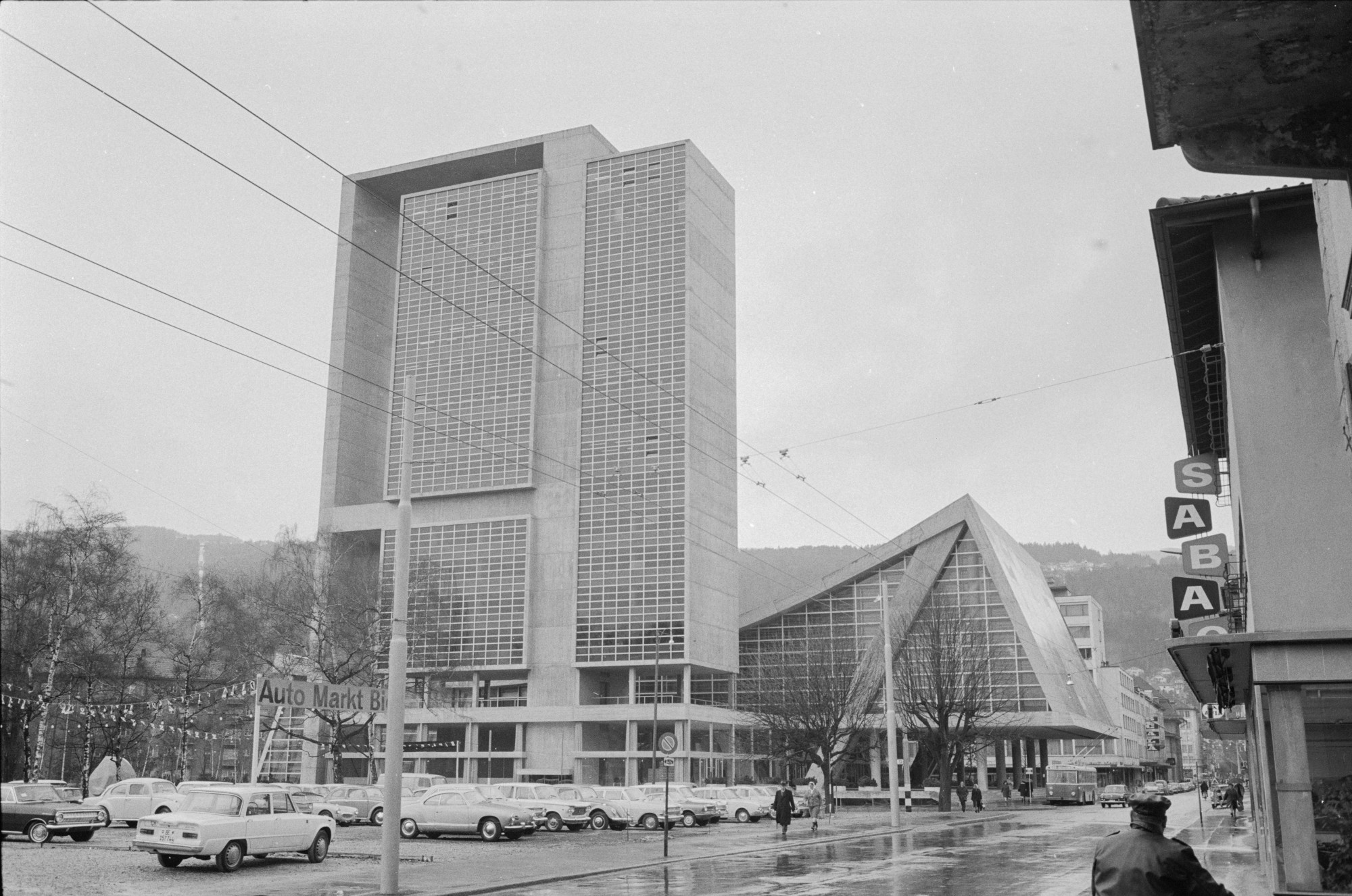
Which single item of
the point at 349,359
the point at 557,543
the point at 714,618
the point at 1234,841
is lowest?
the point at 1234,841

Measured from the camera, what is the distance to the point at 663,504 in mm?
75188

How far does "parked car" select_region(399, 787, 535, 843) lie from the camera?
3303cm

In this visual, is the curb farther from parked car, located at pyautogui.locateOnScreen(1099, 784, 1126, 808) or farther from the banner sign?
parked car, located at pyautogui.locateOnScreen(1099, 784, 1126, 808)

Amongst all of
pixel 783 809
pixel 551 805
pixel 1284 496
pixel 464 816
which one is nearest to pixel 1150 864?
pixel 1284 496

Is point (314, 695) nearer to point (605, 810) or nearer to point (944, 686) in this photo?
point (605, 810)

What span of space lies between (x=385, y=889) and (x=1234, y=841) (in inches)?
1027

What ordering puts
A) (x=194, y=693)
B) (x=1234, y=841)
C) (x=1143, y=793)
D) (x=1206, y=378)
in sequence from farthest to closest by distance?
(x=194, y=693), (x=1234, y=841), (x=1206, y=378), (x=1143, y=793)

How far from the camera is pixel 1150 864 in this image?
6695mm

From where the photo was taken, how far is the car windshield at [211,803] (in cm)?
2309

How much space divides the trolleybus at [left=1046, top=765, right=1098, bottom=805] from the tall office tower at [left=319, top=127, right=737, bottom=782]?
71.7ft

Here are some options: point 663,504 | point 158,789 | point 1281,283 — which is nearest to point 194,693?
point 158,789

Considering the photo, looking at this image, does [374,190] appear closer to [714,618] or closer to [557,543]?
[557,543]

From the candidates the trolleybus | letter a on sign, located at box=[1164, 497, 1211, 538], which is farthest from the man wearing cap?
the trolleybus

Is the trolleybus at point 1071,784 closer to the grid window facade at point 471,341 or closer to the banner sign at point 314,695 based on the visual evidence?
the grid window facade at point 471,341
